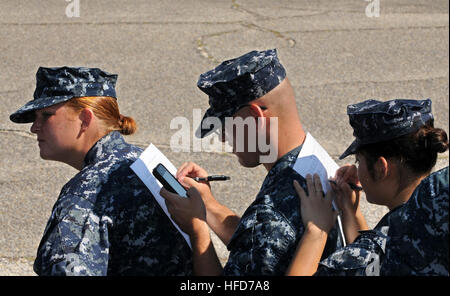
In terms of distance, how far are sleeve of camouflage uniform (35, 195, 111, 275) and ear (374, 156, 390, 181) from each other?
126cm

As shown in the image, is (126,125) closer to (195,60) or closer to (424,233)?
(424,233)

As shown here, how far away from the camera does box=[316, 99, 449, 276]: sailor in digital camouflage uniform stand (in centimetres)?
264

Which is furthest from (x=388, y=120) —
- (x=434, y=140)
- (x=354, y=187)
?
(x=354, y=187)

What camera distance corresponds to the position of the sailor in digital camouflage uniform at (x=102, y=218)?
136 inches

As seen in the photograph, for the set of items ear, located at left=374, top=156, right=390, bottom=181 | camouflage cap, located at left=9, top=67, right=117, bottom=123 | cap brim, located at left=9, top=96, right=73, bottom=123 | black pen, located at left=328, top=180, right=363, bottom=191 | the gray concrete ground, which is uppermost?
camouflage cap, located at left=9, top=67, right=117, bottom=123

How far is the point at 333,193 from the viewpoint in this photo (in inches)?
145

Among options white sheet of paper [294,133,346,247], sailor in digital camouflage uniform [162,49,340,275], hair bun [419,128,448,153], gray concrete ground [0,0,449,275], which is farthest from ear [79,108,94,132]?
gray concrete ground [0,0,449,275]

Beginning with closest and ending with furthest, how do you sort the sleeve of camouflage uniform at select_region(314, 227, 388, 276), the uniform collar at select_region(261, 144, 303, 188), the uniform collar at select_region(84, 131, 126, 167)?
the sleeve of camouflage uniform at select_region(314, 227, 388, 276)
the uniform collar at select_region(261, 144, 303, 188)
the uniform collar at select_region(84, 131, 126, 167)

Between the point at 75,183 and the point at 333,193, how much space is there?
122 centimetres

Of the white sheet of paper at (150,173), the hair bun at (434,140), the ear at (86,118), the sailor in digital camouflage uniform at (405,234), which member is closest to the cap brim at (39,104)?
the ear at (86,118)

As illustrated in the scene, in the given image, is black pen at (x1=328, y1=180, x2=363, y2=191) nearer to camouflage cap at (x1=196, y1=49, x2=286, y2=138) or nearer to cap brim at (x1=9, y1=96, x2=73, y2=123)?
camouflage cap at (x1=196, y1=49, x2=286, y2=138)

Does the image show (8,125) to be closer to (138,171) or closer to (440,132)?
(138,171)

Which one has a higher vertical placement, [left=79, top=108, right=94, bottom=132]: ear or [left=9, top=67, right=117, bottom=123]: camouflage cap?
[left=9, top=67, right=117, bottom=123]: camouflage cap
